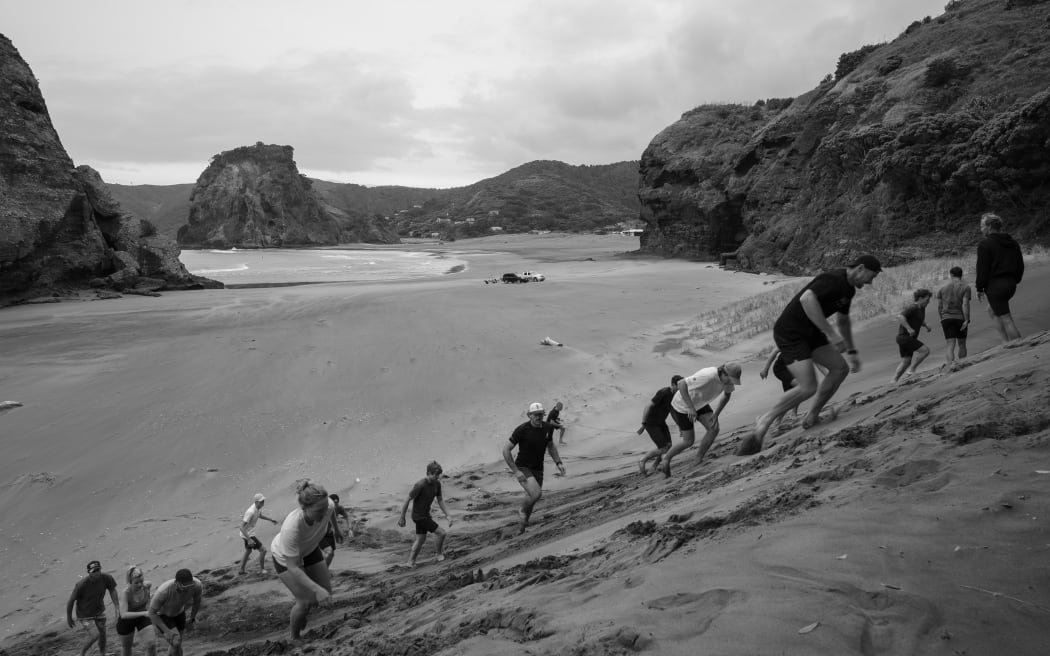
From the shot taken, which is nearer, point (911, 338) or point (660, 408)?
point (660, 408)

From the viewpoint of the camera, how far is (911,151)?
26.8m

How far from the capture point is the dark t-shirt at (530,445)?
7.84 meters

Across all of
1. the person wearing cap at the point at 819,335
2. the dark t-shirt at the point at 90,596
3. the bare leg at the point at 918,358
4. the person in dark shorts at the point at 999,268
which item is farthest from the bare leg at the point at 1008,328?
the dark t-shirt at the point at 90,596

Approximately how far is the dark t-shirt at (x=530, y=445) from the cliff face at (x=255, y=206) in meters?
110

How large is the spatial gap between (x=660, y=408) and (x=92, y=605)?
6550 millimetres

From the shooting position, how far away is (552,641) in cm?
332

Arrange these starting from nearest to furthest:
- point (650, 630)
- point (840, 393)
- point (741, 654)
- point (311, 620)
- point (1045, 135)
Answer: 1. point (741, 654)
2. point (650, 630)
3. point (311, 620)
4. point (840, 393)
5. point (1045, 135)

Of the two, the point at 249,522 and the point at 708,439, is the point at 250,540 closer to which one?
the point at 249,522

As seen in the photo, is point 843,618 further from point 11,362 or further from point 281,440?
point 11,362

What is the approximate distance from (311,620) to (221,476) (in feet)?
19.4

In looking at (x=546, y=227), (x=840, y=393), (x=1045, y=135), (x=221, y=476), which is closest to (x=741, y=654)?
(x=840, y=393)

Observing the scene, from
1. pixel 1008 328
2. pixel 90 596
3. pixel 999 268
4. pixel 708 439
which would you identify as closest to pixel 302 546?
pixel 90 596

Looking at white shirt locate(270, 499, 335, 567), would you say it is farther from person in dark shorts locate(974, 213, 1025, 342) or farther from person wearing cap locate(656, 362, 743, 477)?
person in dark shorts locate(974, 213, 1025, 342)

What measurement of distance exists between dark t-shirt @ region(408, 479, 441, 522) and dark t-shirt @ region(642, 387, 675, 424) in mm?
2715
